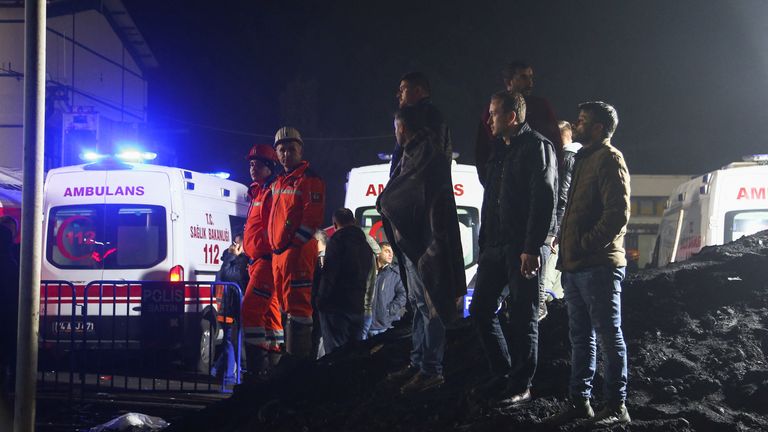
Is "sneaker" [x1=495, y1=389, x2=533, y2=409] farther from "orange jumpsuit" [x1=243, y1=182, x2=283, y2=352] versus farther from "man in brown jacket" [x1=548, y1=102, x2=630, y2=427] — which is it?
"orange jumpsuit" [x1=243, y1=182, x2=283, y2=352]

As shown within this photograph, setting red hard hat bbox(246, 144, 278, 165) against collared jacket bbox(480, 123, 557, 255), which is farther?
red hard hat bbox(246, 144, 278, 165)

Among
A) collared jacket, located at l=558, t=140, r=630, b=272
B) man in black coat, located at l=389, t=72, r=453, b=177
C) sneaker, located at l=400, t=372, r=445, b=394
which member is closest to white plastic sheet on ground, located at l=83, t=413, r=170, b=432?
sneaker, located at l=400, t=372, r=445, b=394

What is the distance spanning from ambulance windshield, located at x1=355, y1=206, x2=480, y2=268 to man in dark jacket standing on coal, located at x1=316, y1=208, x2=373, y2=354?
2.88m

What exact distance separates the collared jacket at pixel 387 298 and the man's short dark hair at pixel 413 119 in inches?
155

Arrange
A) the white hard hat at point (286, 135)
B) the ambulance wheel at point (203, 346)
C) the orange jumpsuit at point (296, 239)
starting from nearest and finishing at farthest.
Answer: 1. the orange jumpsuit at point (296, 239)
2. the white hard hat at point (286, 135)
3. the ambulance wheel at point (203, 346)

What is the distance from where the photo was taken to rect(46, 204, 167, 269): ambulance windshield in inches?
451

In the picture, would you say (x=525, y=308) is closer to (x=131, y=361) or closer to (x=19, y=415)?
(x=19, y=415)

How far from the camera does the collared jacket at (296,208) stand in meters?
7.54

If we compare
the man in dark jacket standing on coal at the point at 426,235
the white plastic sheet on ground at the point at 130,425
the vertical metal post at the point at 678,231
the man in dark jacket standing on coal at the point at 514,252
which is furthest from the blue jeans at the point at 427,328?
the vertical metal post at the point at 678,231

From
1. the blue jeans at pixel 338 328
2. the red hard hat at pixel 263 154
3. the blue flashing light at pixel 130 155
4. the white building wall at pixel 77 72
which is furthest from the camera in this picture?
the white building wall at pixel 77 72

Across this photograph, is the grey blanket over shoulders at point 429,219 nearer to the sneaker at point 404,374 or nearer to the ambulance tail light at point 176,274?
the sneaker at point 404,374

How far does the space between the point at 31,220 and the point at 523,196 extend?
A: 310 centimetres

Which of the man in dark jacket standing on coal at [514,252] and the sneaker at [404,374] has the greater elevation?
the man in dark jacket standing on coal at [514,252]

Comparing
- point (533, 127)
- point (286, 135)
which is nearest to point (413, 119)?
point (533, 127)
